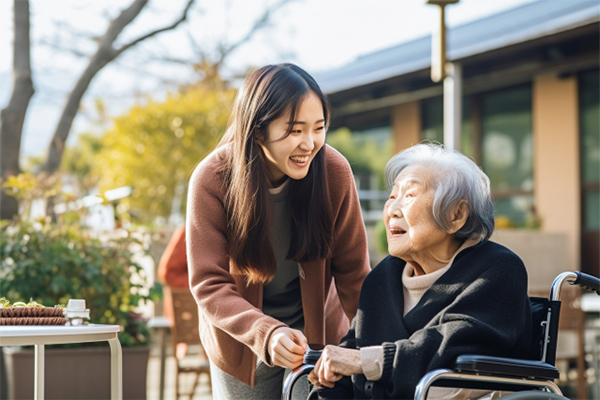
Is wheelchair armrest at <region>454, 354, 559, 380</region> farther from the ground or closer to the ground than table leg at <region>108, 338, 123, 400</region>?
farther from the ground

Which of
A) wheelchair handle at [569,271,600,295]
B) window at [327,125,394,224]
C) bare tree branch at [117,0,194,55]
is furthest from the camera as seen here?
window at [327,125,394,224]

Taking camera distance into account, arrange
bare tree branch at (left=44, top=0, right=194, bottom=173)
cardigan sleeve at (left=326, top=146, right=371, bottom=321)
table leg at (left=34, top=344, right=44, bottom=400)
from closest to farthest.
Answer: cardigan sleeve at (left=326, top=146, right=371, bottom=321) < table leg at (left=34, top=344, right=44, bottom=400) < bare tree branch at (left=44, top=0, right=194, bottom=173)

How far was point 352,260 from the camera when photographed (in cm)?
264

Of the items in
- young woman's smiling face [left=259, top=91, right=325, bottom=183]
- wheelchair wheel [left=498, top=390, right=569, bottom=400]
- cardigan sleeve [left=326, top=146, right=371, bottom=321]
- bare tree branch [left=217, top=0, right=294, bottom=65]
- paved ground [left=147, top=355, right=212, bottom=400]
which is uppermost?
bare tree branch [left=217, top=0, right=294, bottom=65]

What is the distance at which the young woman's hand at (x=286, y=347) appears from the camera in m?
2.18

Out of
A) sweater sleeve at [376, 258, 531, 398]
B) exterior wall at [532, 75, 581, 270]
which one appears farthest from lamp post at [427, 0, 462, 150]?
sweater sleeve at [376, 258, 531, 398]

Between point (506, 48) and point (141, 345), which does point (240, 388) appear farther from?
point (506, 48)

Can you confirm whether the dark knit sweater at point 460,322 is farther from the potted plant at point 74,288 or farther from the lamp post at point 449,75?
the lamp post at point 449,75

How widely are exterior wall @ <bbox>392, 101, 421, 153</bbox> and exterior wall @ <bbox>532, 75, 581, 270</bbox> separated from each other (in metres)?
2.03

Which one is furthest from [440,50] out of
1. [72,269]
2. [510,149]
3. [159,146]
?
[159,146]

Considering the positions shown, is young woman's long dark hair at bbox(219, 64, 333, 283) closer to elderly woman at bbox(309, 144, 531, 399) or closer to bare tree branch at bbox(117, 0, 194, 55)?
elderly woman at bbox(309, 144, 531, 399)

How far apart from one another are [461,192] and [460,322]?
1.25 ft

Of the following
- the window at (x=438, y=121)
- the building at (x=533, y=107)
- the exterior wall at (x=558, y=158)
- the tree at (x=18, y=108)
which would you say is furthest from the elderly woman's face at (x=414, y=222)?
the window at (x=438, y=121)

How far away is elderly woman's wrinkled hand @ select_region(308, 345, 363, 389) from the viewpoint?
2.15 m
